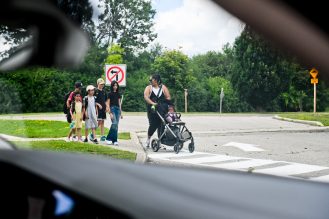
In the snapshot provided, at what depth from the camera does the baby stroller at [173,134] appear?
56 centimetres

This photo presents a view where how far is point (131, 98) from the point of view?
0.55 meters

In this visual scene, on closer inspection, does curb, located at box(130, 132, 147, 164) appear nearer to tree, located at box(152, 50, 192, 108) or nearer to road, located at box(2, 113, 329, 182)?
road, located at box(2, 113, 329, 182)

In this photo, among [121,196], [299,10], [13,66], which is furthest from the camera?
[13,66]

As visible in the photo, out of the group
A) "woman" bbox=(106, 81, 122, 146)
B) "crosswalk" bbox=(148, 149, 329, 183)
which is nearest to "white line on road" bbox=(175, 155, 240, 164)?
"crosswalk" bbox=(148, 149, 329, 183)

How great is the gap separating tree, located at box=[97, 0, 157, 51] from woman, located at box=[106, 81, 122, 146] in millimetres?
61

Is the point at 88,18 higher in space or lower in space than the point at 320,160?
higher

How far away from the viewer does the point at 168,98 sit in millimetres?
529

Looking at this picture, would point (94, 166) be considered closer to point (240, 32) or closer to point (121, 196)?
point (121, 196)

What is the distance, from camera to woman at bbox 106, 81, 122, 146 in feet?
1.86

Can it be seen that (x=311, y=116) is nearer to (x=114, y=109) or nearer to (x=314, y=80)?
(x=314, y=80)

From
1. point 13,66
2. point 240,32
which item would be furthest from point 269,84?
point 13,66

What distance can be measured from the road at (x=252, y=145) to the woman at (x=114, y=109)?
0.01 meters

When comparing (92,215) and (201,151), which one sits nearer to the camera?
(92,215)

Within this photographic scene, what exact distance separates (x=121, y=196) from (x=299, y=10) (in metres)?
0.23
